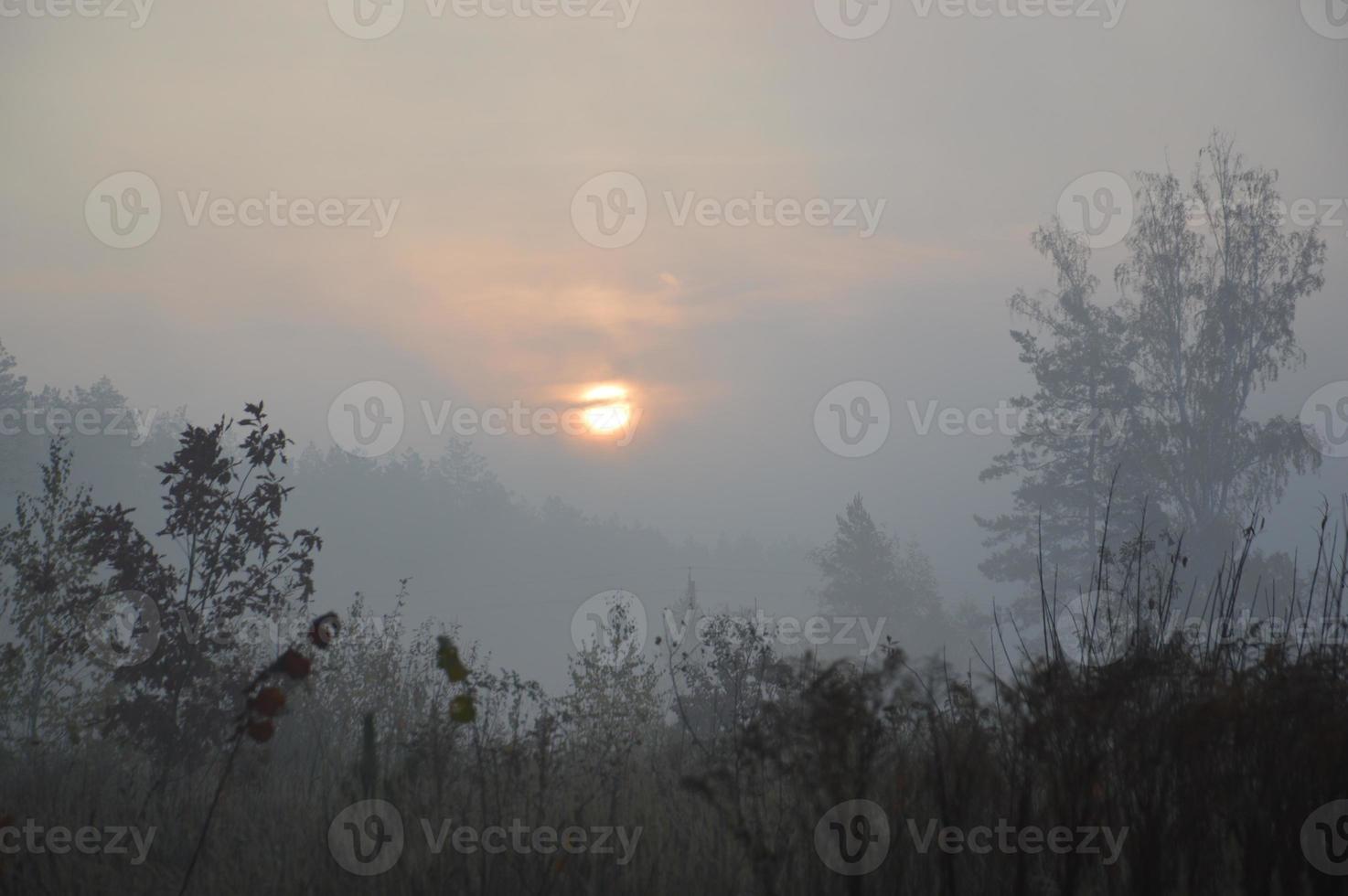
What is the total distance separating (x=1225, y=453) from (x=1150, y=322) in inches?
172

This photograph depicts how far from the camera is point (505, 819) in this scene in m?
4.61

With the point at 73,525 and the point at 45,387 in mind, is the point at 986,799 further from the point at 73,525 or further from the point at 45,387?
the point at 45,387

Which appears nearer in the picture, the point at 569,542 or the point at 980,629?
the point at 980,629

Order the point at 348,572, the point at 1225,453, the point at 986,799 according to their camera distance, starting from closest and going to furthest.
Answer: the point at 986,799 < the point at 1225,453 < the point at 348,572

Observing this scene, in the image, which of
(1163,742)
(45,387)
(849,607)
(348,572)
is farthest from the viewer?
(348,572)

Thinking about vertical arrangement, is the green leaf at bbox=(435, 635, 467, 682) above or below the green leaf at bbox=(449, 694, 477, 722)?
above

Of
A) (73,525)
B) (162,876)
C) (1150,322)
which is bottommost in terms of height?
(162,876)

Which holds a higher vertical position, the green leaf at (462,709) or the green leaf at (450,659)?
the green leaf at (450,659)

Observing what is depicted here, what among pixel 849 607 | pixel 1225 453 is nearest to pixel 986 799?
pixel 1225 453

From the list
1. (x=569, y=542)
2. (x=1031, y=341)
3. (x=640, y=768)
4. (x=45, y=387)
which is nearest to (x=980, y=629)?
(x=1031, y=341)

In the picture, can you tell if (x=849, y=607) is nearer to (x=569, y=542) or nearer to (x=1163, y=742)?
(x=1163, y=742)

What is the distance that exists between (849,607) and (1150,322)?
2681cm

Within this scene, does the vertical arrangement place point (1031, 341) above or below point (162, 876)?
above

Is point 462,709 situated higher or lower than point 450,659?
lower
